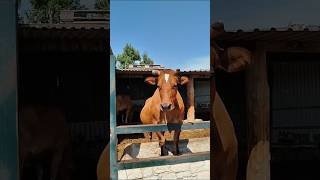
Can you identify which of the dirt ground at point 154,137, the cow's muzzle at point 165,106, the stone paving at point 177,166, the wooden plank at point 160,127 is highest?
the cow's muzzle at point 165,106

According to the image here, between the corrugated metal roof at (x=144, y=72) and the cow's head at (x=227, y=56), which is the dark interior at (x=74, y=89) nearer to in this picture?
the corrugated metal roof at (x=144, y=72)

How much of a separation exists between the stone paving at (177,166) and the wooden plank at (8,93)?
2.74ft

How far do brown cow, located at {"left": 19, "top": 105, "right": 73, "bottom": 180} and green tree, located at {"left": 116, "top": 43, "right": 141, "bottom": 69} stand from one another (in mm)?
533

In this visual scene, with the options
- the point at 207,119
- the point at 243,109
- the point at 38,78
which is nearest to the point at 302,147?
the point at 243,109

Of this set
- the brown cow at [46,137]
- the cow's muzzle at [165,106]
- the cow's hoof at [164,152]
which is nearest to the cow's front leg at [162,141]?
the cow's hoof at [164,152]

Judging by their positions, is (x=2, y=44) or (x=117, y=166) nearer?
(x=2, y=44)

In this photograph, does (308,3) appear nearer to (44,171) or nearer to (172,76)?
(172,76)

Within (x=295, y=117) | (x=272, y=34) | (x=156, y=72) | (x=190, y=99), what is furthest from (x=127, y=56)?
(x=295, y=117)

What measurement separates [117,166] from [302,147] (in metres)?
1.52

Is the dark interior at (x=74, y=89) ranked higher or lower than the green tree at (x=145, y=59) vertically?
lower

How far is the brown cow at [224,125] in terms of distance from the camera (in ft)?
9.15

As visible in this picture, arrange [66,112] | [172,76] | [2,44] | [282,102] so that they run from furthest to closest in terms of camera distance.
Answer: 1. [282,102]
2. [172,76]
3. [66,112]
4. [2,44]

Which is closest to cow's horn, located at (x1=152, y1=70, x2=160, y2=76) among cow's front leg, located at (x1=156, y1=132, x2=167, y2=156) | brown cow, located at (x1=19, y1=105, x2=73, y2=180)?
cow's front leg, located at (x1=156, y1=132, x2=167, y2=156)

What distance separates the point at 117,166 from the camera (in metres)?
2.75
